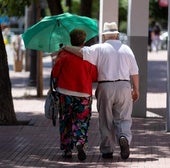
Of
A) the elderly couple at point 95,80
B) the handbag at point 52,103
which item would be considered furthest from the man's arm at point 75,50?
the handbag at point 52,103

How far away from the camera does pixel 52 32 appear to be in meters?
11.6

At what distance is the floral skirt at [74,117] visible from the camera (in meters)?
9.41

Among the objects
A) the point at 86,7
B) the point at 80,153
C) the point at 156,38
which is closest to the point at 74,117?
the point at 80,153

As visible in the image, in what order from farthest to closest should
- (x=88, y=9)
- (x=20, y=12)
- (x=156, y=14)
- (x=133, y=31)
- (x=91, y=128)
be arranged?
(x=156, y=14) → (x=88, y=9) → (x=20, y=12) → (x=133, y=31) → (x=91, y=128)

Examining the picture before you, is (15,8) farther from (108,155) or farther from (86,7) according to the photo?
(108,155)

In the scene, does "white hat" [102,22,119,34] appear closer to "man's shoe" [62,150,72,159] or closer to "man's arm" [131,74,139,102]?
"man's arm" [131,74,139,102]

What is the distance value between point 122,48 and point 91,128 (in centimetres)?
395

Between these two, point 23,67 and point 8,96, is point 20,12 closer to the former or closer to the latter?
point 8,96

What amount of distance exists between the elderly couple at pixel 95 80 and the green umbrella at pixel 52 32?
2.00 m

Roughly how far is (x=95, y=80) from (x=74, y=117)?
56cm

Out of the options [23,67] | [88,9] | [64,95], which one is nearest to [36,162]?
[64,95]

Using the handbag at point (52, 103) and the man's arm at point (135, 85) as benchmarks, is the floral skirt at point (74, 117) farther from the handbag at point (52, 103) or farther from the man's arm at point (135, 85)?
the man's arm at point (135, 85)

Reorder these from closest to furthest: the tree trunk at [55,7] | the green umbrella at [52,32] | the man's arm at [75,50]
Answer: the man's arm at [75,50], the green umbrella at [52,32], the tree trunk at [55,7]

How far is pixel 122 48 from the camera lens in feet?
31.1
